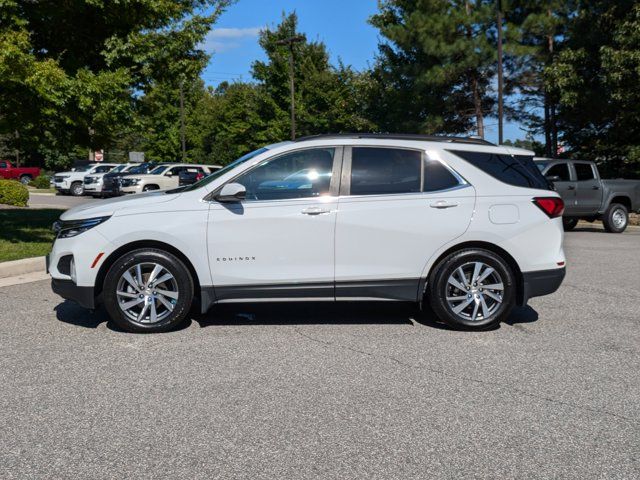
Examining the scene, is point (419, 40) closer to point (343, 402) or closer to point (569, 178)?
point (569, 178)

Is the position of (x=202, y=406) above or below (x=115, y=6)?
below

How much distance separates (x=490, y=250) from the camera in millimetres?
6301

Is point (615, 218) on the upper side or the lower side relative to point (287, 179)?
lower

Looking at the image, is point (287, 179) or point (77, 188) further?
point (77, 188)

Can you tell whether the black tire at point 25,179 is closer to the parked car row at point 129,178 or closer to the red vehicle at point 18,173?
the red vehicle at point 18,173

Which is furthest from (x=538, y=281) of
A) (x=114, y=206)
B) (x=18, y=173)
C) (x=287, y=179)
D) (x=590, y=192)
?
(x=18, y=173)

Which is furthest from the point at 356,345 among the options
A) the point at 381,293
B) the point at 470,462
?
the point at 470,462

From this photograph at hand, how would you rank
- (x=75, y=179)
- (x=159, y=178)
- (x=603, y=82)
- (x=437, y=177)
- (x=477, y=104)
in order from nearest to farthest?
(x=437, y=177) → (x=603, y=82) → (x=159, y=178) → (x=477, y=104) → (x=75, y=179)

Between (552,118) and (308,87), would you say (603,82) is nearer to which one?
(552,118)

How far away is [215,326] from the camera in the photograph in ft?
21.0

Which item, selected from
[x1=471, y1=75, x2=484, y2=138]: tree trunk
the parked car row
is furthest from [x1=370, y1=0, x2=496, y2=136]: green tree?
the parked car row

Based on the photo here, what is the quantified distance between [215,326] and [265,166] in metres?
1.62

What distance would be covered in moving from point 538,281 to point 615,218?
12650mm

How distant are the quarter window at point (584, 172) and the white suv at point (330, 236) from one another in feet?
37.4
